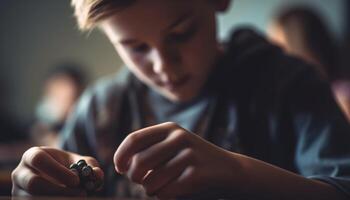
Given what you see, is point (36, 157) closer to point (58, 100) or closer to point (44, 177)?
point (44, 177)

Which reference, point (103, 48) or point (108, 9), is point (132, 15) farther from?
point (103, 48)

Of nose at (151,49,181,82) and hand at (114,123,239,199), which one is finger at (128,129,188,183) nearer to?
hand at (114,123,239,199)

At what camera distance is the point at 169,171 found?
43cm

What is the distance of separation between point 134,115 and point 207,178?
0.49 m

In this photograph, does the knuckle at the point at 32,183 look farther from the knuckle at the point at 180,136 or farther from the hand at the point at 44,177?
the knuckle at the point at 180,136

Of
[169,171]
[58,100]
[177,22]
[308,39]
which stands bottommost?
[58,100]

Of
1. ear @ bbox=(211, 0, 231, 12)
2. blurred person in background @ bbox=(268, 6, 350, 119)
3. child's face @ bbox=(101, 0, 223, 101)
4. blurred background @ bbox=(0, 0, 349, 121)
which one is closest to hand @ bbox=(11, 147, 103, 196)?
child's face @ bbox=(101, 0, 223, 101)

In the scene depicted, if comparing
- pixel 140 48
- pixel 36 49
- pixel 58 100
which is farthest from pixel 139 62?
pixel 36 49

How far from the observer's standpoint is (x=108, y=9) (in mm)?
615

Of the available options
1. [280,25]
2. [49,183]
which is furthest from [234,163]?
[280,25]

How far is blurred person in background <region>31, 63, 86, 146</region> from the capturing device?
106 inches

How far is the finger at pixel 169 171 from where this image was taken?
0.43m

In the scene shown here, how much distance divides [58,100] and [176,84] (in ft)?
7.52

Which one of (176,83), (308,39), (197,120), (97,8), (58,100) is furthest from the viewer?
(58,100)
